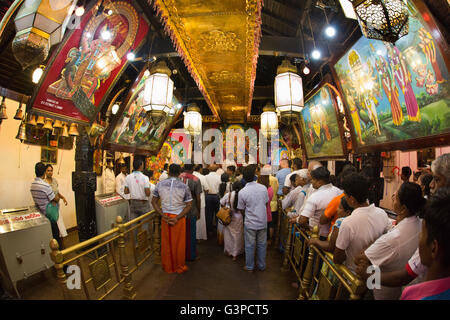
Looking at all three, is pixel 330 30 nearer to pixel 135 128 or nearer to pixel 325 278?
pixel 325 278

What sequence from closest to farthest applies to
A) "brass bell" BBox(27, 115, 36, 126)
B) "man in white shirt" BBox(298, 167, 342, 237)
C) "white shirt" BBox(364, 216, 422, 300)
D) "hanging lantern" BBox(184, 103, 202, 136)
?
1. "white shirt" BBox(364, 216, 422, 300)
2. "man in white shirt" BBox(298, 167, 342, 237)
3. "brass bell" BBox(27, 115, 36, 126)
4. "hanging lantern" BBox(184, 103, 202, 136)

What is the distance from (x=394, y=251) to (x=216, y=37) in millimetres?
4179

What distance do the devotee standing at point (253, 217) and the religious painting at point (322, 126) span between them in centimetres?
289

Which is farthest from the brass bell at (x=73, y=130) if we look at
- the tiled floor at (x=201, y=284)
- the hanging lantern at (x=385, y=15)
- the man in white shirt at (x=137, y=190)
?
the hanging lantern at (x=385, y=15)

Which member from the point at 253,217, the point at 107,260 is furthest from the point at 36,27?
the point at 253,217

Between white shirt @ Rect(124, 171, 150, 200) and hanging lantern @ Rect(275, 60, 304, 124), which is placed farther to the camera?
white shirt @ Rect(124, 171, 150, 200)

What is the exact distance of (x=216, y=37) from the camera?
171 inches

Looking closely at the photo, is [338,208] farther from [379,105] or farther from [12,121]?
[12,121]

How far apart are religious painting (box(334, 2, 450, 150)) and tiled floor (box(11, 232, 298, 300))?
300 centimetres

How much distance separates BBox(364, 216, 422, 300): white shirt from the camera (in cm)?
179

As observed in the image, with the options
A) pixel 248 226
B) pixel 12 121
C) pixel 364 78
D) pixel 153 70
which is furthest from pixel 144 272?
pixel 364 78

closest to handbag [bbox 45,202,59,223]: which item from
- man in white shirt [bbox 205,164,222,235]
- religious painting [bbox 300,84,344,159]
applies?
man in white shirt [bbox 205,164,222,235]

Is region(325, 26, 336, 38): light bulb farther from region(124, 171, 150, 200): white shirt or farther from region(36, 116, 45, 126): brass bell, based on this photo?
region(36, 116, 45, 126): brass bell

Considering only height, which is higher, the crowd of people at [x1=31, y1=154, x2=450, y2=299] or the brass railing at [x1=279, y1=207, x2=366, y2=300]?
the crowd of people at [x1=31, y1=154, x2=450, y2=299]
